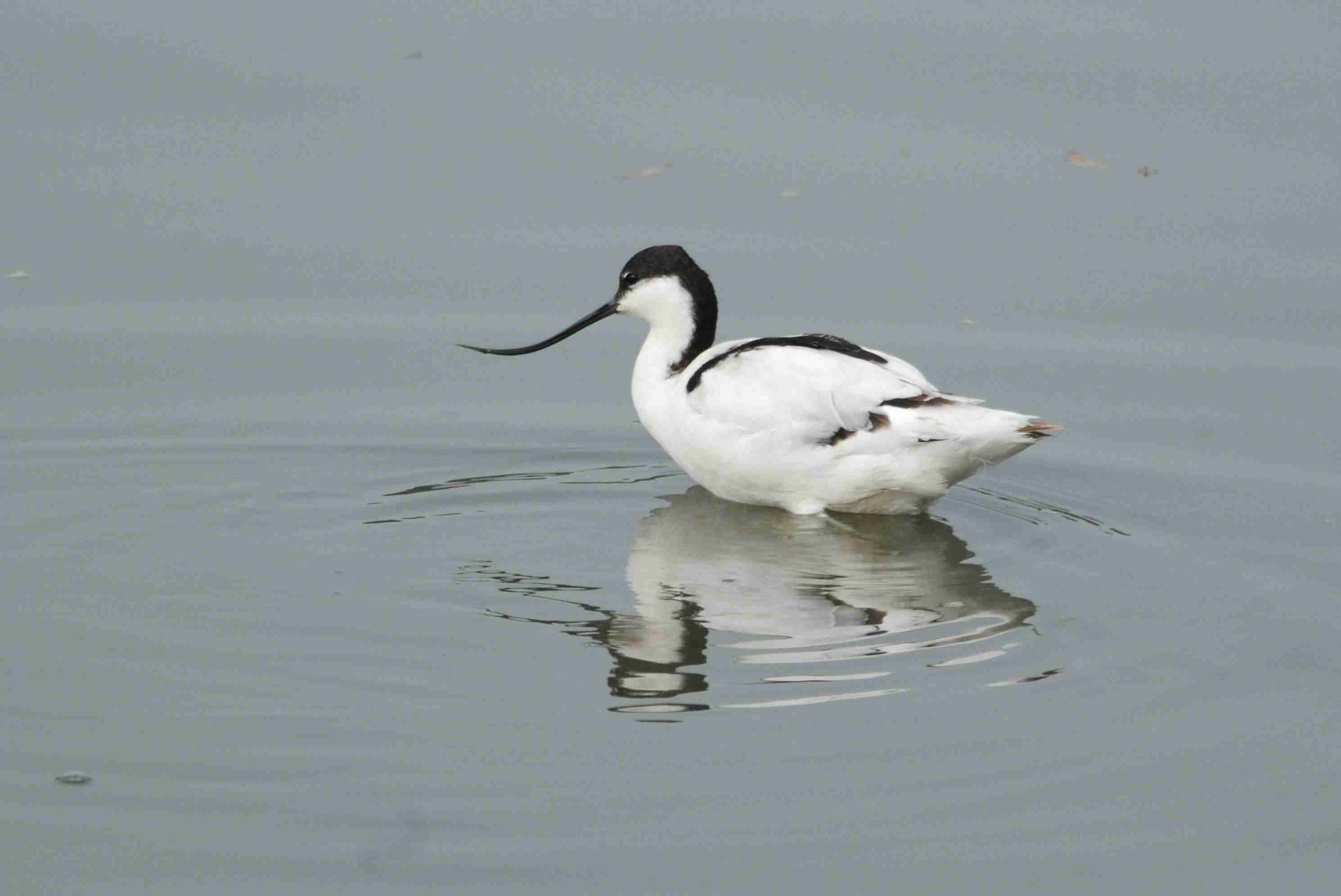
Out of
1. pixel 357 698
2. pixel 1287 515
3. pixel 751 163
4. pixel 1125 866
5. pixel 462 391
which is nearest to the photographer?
pixel 1125 866

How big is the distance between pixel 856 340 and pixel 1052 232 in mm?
1697

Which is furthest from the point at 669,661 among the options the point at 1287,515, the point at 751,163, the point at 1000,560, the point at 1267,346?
the point at 751,163

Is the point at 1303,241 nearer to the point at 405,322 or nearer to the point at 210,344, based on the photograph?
the point at 405,322

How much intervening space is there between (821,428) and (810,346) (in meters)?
0.37

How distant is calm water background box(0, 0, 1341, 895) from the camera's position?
231 inches

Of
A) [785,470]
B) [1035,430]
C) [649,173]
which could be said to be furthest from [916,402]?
[649,173]

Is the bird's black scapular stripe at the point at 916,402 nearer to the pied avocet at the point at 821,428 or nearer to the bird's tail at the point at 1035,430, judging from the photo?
the pied avocet at the point at 821,428

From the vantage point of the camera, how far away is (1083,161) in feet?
39.4

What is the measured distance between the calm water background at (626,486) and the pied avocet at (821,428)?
209mm

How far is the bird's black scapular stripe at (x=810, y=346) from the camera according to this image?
8.92 meters

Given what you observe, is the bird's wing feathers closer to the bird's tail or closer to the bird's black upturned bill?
the bird's tail

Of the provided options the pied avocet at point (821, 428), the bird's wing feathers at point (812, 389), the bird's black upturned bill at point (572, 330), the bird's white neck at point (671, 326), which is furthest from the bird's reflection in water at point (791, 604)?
the bird's black upturned bill at point (572, 330)

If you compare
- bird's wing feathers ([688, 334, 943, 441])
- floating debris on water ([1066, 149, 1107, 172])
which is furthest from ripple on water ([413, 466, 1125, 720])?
floating debris on water ([1066, 149, 1107, 172])

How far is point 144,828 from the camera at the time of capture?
5.72 m
